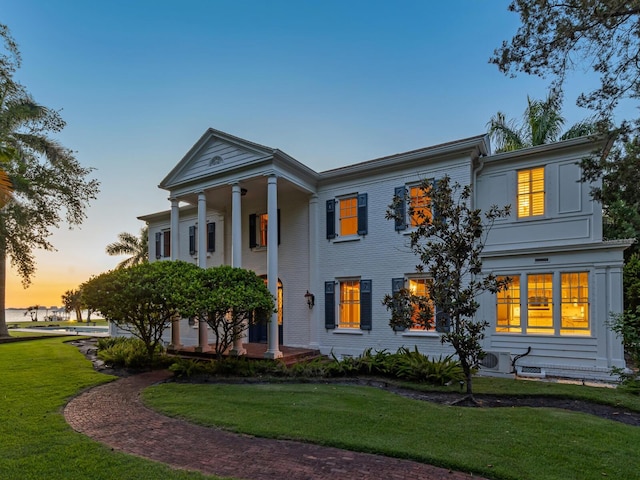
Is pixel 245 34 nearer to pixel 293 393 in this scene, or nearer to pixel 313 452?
pixel 293 393

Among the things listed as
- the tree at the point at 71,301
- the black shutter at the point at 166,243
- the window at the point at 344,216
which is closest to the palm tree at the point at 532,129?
the window at the point at 344,216

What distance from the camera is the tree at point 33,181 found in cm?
1433

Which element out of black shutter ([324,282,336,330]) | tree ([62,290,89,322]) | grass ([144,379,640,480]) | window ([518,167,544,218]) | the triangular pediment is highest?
the triangular pediment

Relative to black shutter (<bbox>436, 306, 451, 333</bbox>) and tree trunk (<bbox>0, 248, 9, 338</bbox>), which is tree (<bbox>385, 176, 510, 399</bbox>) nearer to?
black shutter (<bbox>436, 306, 451, 333</bbox>)

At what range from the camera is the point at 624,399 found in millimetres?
6840

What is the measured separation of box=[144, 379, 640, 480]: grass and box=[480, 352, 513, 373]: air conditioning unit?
1609 mm

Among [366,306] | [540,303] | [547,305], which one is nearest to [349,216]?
[366,306]

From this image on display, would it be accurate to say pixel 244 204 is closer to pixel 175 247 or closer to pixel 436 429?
pixel 175 247

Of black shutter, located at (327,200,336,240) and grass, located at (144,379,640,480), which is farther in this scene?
black shutter, located at (327,200,336,240)

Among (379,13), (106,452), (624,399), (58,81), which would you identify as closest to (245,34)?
(379,13)

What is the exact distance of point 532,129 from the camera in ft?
58.9

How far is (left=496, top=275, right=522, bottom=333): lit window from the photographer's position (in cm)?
1012

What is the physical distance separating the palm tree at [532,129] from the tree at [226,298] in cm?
1513


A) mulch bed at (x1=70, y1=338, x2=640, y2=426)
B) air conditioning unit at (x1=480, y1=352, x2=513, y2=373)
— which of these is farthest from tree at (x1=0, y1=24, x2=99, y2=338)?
air conditioning unit at (x1=480, y1=352, x2=513, y2=373)
